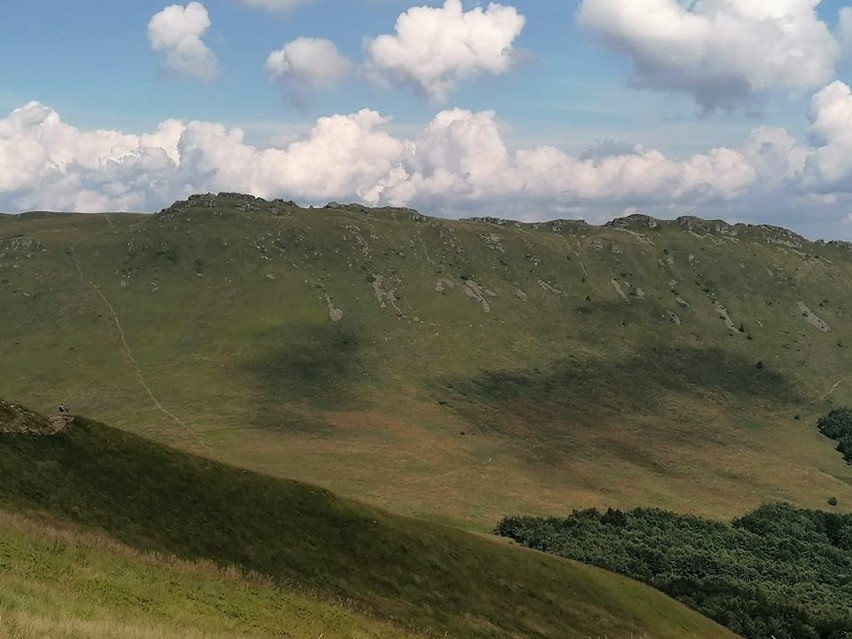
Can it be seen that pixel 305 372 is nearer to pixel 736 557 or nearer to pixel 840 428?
→ pixel 736 557

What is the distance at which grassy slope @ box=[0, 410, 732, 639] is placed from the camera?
1474 inches

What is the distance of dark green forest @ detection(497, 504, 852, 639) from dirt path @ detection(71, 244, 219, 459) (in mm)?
53932

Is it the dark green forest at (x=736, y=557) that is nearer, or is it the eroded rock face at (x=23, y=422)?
the eroded rock face at (x=23, y=422)

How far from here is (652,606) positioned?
56.3 m

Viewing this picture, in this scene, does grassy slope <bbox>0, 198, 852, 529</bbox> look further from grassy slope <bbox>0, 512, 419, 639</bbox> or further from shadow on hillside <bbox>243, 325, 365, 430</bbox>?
grassy slope <bbox>0, 512, 419, 639</bbox>

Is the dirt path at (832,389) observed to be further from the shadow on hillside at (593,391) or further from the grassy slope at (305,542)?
the grassy slope at (305,542)

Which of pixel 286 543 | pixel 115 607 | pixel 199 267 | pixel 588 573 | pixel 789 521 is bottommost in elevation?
pixel 789 521

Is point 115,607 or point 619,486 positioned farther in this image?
point 619,486

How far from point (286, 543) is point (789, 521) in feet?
323

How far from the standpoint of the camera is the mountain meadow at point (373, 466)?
1344 inches

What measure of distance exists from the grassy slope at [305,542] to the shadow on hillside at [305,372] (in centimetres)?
7808

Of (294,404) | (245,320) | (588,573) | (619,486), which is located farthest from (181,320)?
(588,573)

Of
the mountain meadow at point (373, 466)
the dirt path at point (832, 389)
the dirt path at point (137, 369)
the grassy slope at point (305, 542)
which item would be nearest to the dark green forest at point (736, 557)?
the mountain meadow at point (373, 466)

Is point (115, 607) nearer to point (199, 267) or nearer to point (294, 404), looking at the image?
point (294, 404)
